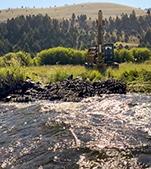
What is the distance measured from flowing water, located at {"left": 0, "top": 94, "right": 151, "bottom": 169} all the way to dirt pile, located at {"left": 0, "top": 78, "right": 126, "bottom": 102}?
5770 millimetres

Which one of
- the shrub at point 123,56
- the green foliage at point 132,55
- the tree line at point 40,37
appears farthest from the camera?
the tree line at point 40,37

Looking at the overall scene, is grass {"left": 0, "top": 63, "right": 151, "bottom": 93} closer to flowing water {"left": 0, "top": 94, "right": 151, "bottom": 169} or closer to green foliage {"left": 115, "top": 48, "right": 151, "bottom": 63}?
flowing water {"left": 0, "top": 94, "right": 151, "bottom": 169}

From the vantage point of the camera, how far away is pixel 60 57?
215ft

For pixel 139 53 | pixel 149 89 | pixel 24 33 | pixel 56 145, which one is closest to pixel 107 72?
pixel 149 89

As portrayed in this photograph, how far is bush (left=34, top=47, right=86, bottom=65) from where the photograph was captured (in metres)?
64.8

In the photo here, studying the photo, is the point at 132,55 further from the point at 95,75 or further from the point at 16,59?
the point at 95,75

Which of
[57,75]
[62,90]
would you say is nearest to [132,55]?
[57,75]

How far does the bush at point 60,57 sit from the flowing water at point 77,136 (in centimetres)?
3161

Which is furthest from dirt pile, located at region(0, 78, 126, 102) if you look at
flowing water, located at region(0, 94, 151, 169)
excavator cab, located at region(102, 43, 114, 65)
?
excavator cab, located at region(102, 43, 114, 65)

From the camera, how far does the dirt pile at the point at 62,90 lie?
129 ft

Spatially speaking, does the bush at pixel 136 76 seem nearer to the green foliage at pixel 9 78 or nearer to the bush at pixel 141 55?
the green foliage at pixel 9 78

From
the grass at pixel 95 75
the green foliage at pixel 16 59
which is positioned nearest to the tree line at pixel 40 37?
the green foliage at pixel 16 59

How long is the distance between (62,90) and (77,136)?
19085 millimetres

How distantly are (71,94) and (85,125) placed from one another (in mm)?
15133
